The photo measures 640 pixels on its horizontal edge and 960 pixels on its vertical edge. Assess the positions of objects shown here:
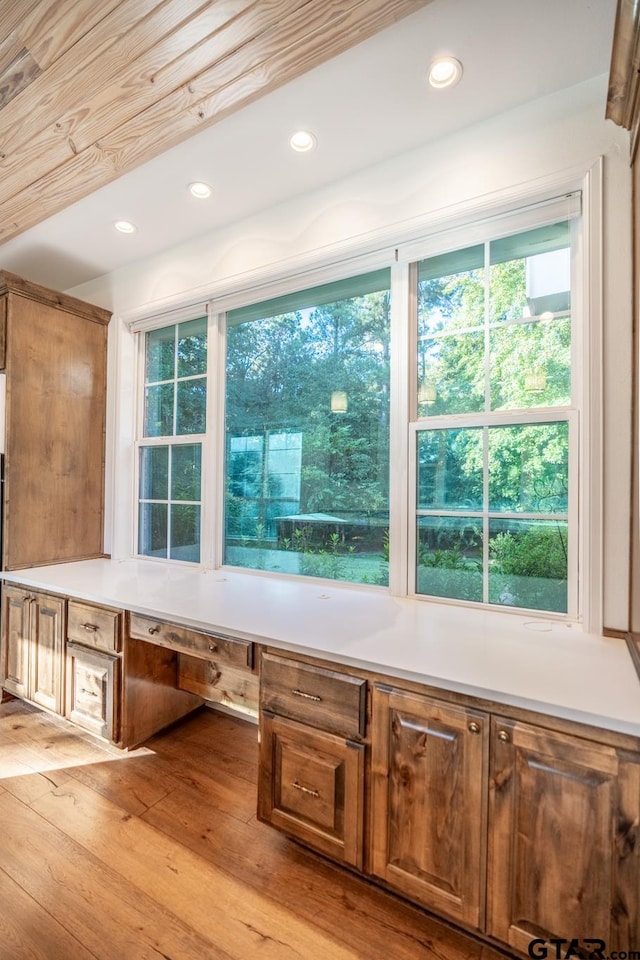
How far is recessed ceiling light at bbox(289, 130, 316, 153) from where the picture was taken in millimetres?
Result: 1854

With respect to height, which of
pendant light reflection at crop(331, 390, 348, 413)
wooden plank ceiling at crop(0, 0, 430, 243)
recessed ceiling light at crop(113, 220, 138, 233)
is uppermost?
recessed ceiling light at crop(113, 220, 138, 233)

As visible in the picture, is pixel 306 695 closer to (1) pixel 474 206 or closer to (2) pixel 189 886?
(2) pixel 189 886

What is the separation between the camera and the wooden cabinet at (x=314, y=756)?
55.7 inches

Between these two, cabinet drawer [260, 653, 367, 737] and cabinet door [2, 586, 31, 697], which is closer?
cabinet drawer [260, 653, 367, 737]

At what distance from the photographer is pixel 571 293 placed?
1.74m

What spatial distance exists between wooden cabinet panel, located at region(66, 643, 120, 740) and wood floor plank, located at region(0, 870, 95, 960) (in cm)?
76

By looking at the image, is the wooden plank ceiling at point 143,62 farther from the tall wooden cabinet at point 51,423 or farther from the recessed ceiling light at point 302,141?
the tall wooden cabinet at point 51,423

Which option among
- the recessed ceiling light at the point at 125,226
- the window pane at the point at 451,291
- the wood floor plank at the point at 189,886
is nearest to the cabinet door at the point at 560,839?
the wood floor plank at the point at 189,886

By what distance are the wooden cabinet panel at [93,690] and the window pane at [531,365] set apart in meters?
2.21

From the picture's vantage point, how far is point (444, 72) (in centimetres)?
156

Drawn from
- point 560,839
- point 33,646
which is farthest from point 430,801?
point 33,646

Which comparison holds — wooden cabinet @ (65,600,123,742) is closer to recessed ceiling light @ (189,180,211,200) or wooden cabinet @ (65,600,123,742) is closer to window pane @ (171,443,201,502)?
window pane @ (171,443,201,502)

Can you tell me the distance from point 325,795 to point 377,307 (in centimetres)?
210

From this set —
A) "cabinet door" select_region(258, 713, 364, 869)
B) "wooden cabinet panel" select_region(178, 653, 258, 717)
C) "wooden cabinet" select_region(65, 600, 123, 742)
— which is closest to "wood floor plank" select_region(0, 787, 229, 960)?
"cabinet door" select_region(258, 713, 364, 869)
